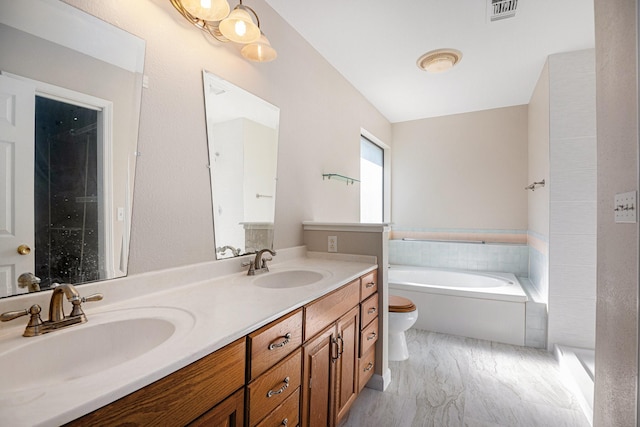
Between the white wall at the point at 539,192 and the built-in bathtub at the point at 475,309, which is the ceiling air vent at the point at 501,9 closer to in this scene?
the white wall at the point at 539,192

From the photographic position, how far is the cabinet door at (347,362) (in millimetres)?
1450

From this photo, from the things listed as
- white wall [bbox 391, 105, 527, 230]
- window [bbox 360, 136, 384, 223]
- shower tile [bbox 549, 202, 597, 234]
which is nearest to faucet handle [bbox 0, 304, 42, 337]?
window [bbox 360, 136, 384, 223]

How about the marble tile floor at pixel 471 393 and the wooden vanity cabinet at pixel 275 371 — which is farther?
the marble tile floor at pixel 471 393

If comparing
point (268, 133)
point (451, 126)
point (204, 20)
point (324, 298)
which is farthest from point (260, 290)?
point (451, 126)

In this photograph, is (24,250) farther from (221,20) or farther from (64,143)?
(221,20)

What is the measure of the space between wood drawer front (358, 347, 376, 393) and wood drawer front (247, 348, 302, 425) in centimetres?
71

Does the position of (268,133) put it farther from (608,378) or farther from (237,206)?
(608,378)

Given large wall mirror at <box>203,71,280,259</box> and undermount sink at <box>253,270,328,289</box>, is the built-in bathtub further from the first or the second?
large wall mirror at <box>203,71,280,259</box>

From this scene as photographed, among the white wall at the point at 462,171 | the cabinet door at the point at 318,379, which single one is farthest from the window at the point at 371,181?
the cabinet door at the point at 318,379

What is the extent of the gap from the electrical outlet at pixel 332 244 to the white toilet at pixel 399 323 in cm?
68

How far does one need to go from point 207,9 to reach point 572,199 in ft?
9.25

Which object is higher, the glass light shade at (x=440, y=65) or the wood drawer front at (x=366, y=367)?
the glass light shade at (x=440, y=65)

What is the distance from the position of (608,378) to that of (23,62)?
2.29 m

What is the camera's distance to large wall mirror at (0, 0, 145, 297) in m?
0.82
